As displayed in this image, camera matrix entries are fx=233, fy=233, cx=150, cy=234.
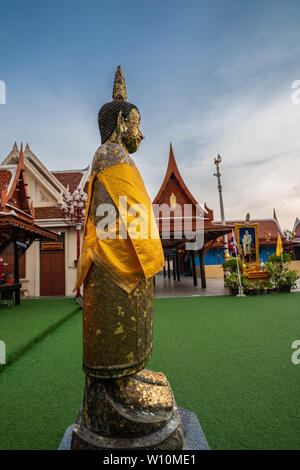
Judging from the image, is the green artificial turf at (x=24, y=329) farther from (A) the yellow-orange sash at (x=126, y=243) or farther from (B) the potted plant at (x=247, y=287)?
(B) the potted plant at (x=247, y=287)

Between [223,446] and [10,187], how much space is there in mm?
7507

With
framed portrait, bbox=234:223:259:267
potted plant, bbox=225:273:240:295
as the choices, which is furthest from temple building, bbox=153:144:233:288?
framed portrait, bbox=234:223:259:267

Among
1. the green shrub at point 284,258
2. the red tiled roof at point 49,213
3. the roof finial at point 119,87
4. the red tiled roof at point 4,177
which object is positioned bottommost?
the green shrub at point 284,258

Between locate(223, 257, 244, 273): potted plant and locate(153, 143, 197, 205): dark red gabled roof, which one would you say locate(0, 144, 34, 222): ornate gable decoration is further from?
locate(223, 257, 244, 273): potted plant

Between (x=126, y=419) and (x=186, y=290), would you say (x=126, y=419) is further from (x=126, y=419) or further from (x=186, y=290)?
(x=186, y=290)

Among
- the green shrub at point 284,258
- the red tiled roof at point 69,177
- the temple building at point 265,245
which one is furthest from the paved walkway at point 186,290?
the red tiled roof at point 69,177

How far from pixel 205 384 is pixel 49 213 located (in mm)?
9564

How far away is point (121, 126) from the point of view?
153 centimetres

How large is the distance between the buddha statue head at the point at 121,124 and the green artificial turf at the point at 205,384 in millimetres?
1974

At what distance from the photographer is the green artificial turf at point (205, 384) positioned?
1550mm

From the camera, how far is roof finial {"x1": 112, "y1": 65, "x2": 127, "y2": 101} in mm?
1688

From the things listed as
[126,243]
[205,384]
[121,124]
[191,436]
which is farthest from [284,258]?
[126,243]

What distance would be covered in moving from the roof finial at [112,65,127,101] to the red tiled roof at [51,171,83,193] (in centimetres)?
1054

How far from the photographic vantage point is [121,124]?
1.53m
